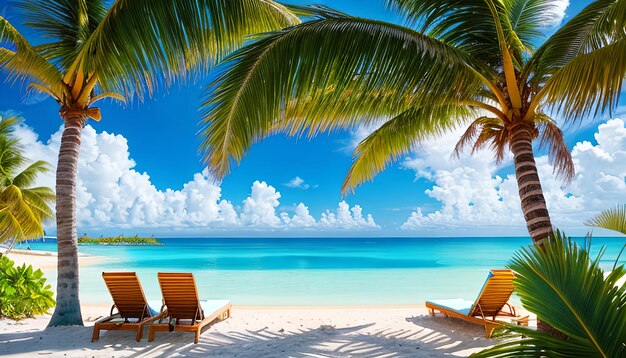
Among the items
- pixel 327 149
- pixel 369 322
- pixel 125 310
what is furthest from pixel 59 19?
pixel 327 149

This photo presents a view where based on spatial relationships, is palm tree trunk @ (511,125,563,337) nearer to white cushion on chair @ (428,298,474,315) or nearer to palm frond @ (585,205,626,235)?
palm frond @ (585,205,626,235)

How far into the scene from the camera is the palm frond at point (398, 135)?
5.70 meters

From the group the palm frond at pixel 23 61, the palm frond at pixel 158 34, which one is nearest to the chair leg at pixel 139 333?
the palm frond at pixel 158 34

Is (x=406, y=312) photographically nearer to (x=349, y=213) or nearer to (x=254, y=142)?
(x=254, y=142)

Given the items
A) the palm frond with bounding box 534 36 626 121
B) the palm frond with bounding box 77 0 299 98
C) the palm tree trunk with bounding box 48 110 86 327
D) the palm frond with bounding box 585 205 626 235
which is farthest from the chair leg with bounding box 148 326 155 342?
the palm frond with bounding box 534 36 626 121

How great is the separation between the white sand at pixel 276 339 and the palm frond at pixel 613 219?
1954 mm

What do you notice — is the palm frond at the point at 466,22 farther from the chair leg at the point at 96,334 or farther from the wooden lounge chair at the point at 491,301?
the chair leg at the point at 96,334

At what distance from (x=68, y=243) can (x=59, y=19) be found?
3356 mm

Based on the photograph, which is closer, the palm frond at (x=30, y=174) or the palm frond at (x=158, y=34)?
the palm frond at (x=158, y=34)

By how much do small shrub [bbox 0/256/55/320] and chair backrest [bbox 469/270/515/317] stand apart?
20.7 feet

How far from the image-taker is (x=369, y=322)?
6.45 metres

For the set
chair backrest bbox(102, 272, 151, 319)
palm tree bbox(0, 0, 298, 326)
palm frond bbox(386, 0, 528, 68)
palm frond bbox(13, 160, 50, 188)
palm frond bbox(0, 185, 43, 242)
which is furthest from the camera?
palm frond bbox(13, 160, 50, 188)

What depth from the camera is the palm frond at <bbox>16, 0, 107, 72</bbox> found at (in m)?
6.13

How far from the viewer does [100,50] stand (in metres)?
4.30
